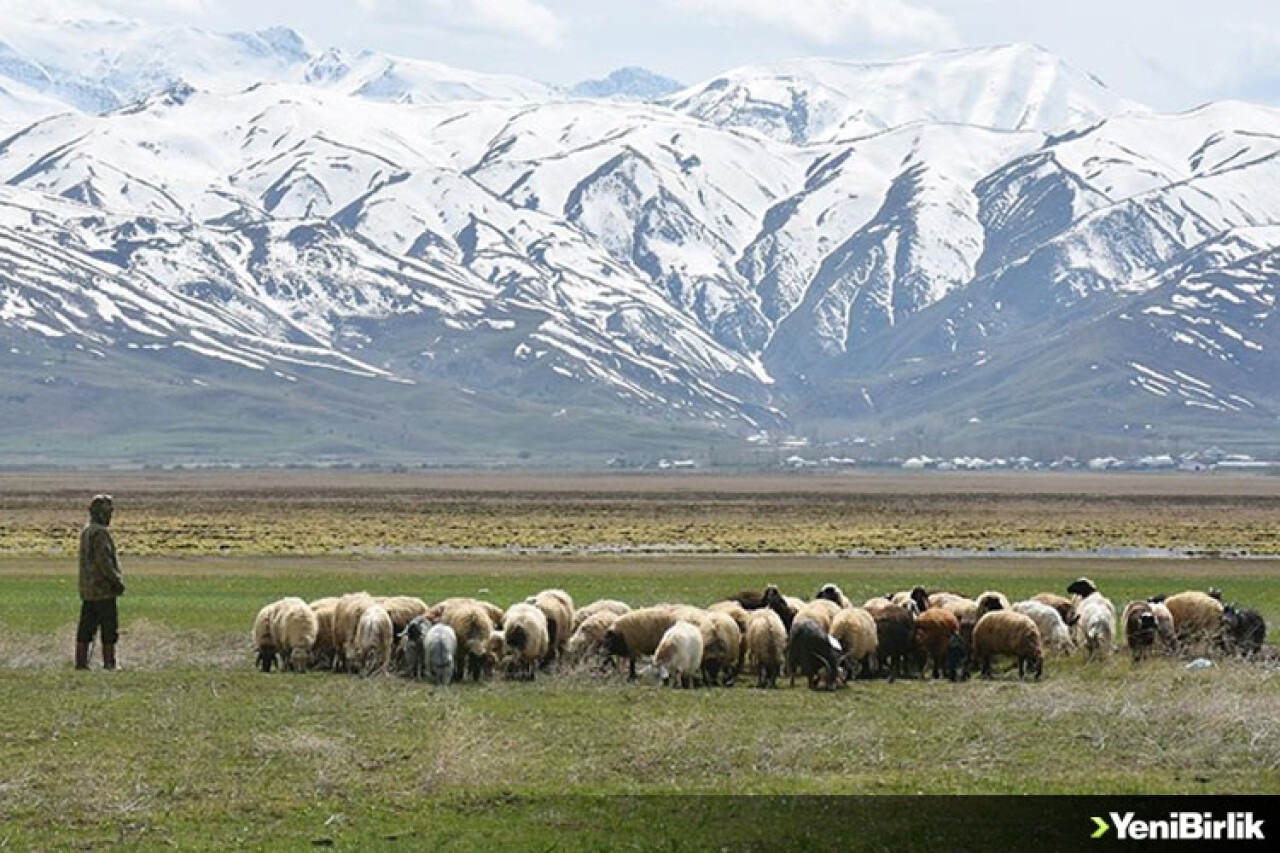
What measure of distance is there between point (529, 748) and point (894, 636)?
1160 centimetres

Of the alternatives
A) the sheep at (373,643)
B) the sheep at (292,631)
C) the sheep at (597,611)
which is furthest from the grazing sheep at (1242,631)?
the sheep at (292,631)

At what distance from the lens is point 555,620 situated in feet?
116

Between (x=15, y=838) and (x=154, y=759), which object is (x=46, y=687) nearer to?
(x=154, y=759)

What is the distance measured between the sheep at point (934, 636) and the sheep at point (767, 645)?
2.96 m

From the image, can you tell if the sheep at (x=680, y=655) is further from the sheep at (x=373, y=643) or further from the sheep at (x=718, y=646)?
the sheep at (x=373, y=643)

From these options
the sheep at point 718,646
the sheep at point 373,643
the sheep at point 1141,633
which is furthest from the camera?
the sheep at point 1141,633

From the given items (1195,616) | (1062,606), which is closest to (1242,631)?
(1195,616)

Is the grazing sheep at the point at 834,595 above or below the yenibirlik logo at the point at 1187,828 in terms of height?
above

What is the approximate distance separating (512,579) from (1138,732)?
121 ft

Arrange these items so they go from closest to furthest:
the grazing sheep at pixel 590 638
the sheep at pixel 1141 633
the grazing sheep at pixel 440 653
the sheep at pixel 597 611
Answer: the grazing sheep at pixel 440 653, the grazing sheep at pixel 590 638, the sheep at pixel 1141 633, the sheep at pixel 597 611

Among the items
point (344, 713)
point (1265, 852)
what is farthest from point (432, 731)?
point (1265, 852)

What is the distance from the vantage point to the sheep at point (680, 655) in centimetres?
3142

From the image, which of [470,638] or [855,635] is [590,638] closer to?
[470,638]

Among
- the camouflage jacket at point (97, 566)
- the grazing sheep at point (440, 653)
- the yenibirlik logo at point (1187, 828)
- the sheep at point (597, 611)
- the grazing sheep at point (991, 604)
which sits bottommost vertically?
the yenibirlik logo at point (1187, 828)
